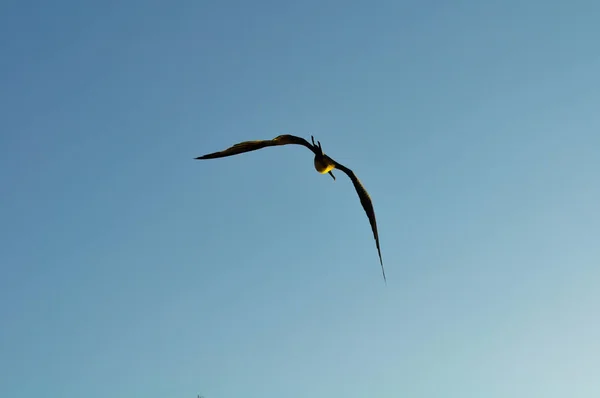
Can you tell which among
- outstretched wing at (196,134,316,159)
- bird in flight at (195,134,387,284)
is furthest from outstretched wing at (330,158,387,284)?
outstretched wing at (196,134,316,159)

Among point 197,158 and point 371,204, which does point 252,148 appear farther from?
point 371,204

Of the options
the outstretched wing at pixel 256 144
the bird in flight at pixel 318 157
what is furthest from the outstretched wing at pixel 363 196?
the outstretched wing at pixel 256 144

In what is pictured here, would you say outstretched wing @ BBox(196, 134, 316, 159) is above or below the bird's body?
below

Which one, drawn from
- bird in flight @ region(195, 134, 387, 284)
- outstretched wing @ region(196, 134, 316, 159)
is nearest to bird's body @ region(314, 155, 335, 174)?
bird in flight @ region(195, 134, 387, 284)

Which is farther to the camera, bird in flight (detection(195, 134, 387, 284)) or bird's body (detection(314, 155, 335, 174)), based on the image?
bird's body (detection(314, 155, 335, 174))

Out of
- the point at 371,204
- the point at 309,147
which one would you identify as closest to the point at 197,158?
the point at 309,147

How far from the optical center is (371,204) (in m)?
17.9

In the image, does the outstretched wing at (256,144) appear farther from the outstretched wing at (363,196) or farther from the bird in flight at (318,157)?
the outstretched wing at (363,196)

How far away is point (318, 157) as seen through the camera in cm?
1803

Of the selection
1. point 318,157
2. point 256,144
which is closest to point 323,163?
point 318,157

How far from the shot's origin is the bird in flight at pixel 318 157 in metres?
16.2

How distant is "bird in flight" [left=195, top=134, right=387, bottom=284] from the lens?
16.2 metres

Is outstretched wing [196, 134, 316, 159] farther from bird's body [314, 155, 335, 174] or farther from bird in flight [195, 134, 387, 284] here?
bird's body [314, 155, 335, 174]

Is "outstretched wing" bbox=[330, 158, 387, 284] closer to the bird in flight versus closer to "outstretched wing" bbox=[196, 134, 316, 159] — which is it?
the bird in flight
